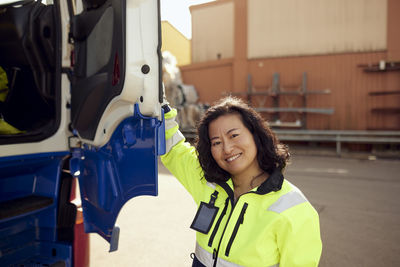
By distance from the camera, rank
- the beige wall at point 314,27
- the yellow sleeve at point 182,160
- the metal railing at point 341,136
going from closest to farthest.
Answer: the yellow sleeve at point 182,160 → the metal railing at point 341,136 → the beige wall at point 314,27

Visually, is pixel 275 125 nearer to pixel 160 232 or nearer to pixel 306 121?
pixel 306 121

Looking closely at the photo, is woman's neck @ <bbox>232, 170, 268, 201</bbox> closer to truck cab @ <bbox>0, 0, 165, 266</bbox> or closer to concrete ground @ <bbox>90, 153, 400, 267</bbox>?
truck cab @ <bbox>0, 0, 165, 266</bbox>

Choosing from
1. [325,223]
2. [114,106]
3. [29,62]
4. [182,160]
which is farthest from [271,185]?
[325,223]

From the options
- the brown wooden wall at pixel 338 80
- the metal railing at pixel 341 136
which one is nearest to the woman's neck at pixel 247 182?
the metal railing at pixel 341 136

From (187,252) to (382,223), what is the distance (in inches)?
87.8

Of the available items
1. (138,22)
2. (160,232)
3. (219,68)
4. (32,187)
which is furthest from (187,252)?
(219,68)

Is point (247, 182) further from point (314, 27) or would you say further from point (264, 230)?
point (314, 27)

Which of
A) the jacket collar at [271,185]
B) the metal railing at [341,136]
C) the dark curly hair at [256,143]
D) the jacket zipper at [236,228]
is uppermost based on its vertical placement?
the dark curly hair at [256,143]

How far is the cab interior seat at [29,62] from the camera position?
1.96 meters

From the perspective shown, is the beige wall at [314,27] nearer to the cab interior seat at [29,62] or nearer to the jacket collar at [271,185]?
the cab interior seat at [29,62]

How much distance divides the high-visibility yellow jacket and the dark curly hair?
0.31ft

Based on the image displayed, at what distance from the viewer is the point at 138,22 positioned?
1370 mm

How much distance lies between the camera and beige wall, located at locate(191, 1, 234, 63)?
39.8ft

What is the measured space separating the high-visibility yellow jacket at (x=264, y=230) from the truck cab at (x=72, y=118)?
370 mm
